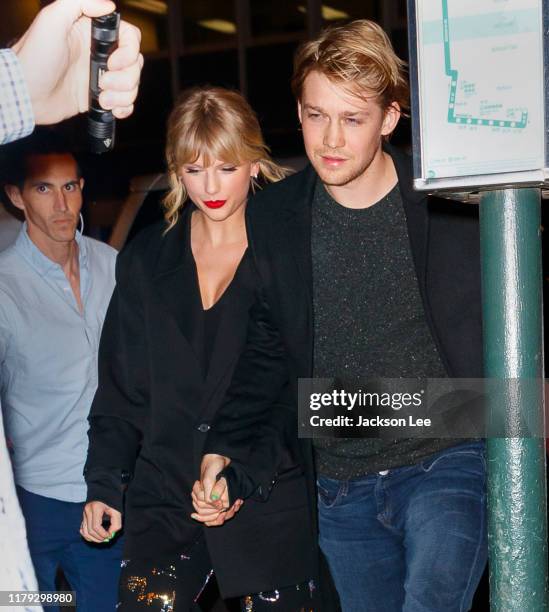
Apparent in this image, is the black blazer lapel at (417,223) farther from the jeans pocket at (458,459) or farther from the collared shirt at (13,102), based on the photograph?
the collared shirt at (13,102)

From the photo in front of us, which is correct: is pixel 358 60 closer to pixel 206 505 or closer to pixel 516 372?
pixel 516 372

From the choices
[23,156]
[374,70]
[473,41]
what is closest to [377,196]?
[374,70]

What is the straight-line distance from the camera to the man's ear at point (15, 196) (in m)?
4.12

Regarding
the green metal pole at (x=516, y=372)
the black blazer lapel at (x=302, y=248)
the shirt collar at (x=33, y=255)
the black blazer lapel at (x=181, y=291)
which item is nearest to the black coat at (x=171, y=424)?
the black blazer lapel at (x=181, y=291)

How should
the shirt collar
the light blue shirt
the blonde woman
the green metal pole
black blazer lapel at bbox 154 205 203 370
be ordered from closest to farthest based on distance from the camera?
the green metal pole, the blonde woman, black blazer lapel at bbox 154 205 203 370, the light blue shirt, the shirt collar

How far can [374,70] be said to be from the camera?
311 centimetres

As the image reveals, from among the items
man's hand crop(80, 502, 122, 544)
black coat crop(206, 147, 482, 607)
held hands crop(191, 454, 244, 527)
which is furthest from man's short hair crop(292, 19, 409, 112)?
man's hand crop(80, 502, 122, 544)

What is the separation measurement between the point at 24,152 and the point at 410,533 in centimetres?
206

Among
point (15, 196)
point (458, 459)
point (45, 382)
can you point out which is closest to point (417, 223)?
point (458, 459)

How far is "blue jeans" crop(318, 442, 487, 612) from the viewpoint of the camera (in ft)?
9.41

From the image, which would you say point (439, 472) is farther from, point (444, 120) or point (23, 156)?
point (23, 156)

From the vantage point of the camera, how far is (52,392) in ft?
12.7

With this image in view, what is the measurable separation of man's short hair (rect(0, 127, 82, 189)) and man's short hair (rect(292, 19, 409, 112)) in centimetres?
130

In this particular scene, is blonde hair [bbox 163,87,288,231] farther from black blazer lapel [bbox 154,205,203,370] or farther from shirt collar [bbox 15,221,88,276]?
shirt collar [bbox 15,221,88,276]
